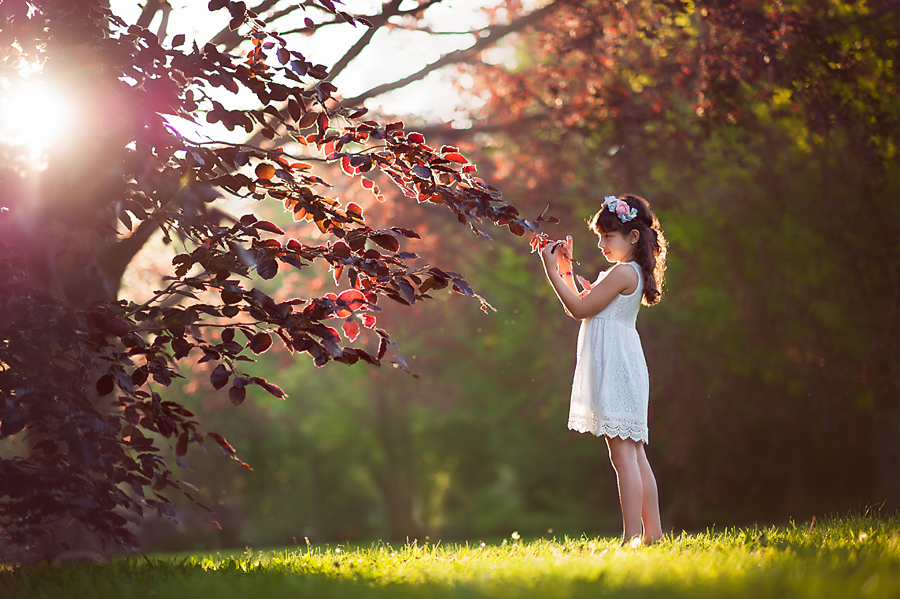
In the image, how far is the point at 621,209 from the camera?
491 cm

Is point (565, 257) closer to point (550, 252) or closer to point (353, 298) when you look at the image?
point (550, 252)

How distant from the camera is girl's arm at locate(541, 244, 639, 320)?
186 inches

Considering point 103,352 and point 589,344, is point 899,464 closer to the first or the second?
point 589,344

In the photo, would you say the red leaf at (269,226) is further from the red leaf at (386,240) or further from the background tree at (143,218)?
the red leaf at (386,240)

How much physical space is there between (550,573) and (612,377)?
1.54 metres

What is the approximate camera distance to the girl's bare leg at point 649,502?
4.81 m

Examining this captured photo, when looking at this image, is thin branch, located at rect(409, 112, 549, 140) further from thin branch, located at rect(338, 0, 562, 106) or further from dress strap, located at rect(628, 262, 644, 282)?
dress strap, located at rect(628, 262, 644, 282)

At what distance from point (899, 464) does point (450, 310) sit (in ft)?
29.1

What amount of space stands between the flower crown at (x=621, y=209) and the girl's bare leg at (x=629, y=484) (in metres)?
1.38

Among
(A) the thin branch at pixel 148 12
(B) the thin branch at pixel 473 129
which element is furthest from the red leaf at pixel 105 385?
(B) the thin branch at pixel 473 129

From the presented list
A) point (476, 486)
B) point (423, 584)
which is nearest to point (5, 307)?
point (423, 584)

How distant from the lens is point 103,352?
378 cm

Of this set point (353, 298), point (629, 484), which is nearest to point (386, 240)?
point (353, 298)

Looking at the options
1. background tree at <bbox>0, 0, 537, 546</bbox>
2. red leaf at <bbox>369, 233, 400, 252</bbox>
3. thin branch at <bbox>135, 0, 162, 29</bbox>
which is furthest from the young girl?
thin branch at <bbox>135, 0, 162, 29</bbox>
